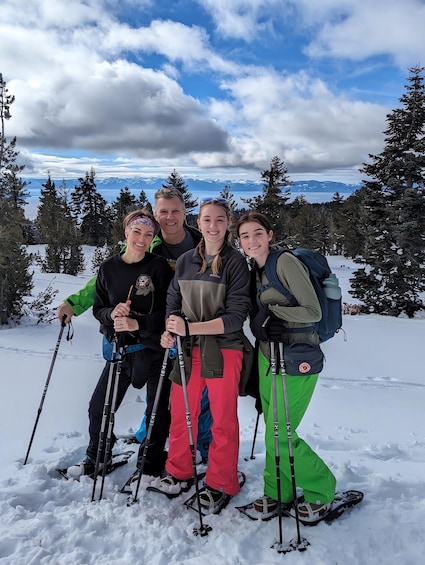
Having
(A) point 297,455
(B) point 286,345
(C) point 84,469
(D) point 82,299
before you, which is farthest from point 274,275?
(C) point 84,469

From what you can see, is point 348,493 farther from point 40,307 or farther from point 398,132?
point 398,132

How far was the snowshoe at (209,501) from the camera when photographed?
3.25 metres

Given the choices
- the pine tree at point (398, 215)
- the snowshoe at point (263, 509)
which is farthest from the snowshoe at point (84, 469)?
the pine tree at point (398, 215)

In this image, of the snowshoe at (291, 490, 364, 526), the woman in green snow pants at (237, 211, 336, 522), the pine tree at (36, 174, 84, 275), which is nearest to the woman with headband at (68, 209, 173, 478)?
the woman in green snow pants at (237, 211, 336, 522)

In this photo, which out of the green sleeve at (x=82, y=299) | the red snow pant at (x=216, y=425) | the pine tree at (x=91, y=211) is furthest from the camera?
the pine tree at (x=91, y=211)

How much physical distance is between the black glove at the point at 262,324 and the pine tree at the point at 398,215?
52.1 feet

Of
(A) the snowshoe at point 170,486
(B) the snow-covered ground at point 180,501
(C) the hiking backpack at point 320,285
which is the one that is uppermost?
(C) the hiking backpack at point 320,285

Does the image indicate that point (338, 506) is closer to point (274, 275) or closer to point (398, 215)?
point (274, 275)

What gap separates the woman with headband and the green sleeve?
303 millimetres

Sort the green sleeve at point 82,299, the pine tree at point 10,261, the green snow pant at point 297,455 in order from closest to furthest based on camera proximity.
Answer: the green snow pant at point 297,455, the green sleeve at point 82,299, the pine tree at point 10,261

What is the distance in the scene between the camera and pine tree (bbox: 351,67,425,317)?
16.9 m

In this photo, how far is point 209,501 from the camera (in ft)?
10.8

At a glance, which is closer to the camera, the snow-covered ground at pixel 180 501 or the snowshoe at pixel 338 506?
the snow-covered ground at pixel 180 501

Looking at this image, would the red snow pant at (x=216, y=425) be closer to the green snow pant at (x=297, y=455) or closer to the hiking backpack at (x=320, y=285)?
the green snow pant at (x=297, y=455)
